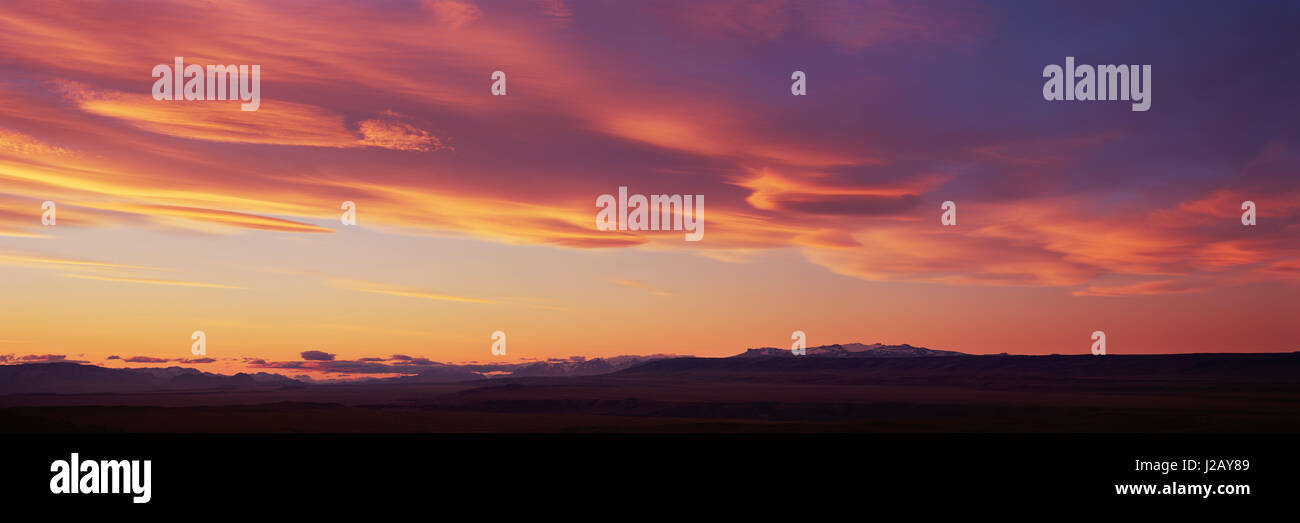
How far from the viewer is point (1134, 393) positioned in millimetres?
150500
